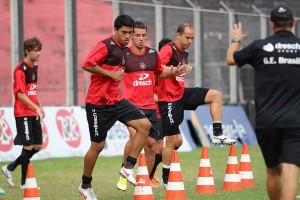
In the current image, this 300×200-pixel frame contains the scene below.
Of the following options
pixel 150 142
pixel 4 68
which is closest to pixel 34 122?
pixel 150 142

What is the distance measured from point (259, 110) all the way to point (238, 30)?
0.91 meters

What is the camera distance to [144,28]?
48.0 ft

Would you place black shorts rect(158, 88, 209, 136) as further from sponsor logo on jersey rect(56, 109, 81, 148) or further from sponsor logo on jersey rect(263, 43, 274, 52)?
sponsor logo on jersey rect(56, 109, 81, 148)

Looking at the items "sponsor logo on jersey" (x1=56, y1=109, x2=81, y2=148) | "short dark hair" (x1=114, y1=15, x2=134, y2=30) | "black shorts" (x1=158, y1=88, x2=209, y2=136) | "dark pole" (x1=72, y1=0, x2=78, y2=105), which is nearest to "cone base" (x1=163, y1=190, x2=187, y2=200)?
"short dark hair" (x1=114, y1=15, x2=134, y2=30)

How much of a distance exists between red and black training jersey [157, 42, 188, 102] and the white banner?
20.6ft

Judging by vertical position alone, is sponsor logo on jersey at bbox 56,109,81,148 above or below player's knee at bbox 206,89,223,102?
below

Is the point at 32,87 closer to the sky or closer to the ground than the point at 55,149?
closer to the sky

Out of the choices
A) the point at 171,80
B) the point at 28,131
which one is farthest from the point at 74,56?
the point at 171,80

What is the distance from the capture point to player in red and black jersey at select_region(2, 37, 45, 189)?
1548 centimetres

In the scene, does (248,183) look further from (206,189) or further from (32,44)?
(32,44)

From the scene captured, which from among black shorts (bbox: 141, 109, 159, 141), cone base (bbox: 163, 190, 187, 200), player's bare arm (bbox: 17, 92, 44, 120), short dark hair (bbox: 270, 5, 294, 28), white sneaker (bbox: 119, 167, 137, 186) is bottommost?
cone base (bbox: 163, 190, 187, 200)

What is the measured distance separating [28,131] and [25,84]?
0.75m

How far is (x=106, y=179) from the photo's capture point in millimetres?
16562

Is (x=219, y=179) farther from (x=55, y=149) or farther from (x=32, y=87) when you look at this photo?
(x=55, y=149)
